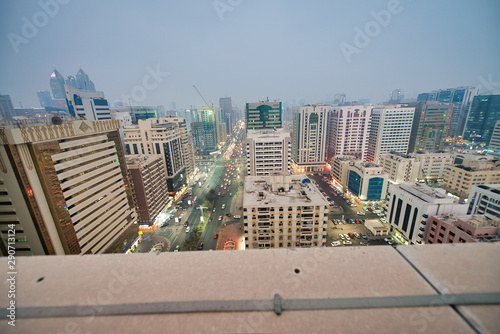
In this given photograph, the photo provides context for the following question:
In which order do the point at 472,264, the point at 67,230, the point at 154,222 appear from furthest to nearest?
the point at 154,222 → the point at 67,230 → the point at 472,264

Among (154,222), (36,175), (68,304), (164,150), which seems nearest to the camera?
(68,304)

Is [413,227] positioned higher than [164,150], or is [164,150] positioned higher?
[164,150]

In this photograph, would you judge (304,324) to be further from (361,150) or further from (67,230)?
(361,150)

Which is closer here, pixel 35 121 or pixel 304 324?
pixel 304 324

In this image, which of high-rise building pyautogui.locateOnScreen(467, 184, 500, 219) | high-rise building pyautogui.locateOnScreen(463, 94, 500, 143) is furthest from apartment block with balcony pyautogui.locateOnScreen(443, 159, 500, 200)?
high-rise building pyautogui.locateOnScreen(463, 94, 500, 143)

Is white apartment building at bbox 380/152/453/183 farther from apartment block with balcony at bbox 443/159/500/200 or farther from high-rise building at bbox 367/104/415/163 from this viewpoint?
high-rise building at bbox 367/104/415/163

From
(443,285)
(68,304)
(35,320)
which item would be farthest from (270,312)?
(35,320)

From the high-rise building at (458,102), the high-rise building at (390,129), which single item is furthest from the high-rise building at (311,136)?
the high-rise building at (458,102)
